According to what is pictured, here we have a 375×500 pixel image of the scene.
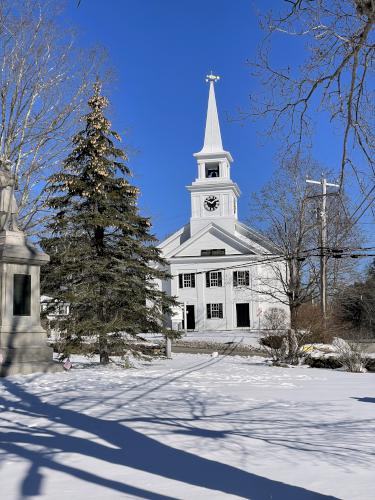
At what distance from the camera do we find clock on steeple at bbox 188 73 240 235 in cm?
4822

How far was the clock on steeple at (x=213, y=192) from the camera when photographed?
48219mm

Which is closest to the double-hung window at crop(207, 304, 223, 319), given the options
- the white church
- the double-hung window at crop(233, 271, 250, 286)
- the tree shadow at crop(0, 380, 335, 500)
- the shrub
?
the white church

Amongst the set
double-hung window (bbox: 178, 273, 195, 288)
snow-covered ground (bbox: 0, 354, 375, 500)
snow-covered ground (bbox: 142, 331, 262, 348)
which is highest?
double-hung window (bbox: 178, 273, 195, 288)

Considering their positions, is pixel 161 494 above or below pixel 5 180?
below

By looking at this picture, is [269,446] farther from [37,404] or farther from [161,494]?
[37,404]

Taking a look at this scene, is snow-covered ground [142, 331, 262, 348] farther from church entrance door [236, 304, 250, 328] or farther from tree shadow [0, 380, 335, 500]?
tree shadow [0, 380, 335, 500]

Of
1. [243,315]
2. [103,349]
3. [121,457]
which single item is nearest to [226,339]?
[243,315]

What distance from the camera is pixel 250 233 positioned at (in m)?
46.2

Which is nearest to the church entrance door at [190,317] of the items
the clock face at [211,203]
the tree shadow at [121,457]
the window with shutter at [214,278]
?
the window with shutter at [214,278]

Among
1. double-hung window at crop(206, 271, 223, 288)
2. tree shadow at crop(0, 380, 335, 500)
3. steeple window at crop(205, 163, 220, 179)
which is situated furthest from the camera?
steeple window at crop(205, 163, 220, 179)

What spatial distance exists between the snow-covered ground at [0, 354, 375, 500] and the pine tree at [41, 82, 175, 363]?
5.09 meters

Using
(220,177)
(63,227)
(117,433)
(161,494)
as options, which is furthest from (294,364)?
(220,177)

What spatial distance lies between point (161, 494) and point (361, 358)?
44.9 feet

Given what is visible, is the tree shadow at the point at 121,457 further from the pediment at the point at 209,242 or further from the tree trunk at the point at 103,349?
the pediment at the point at 209,242
